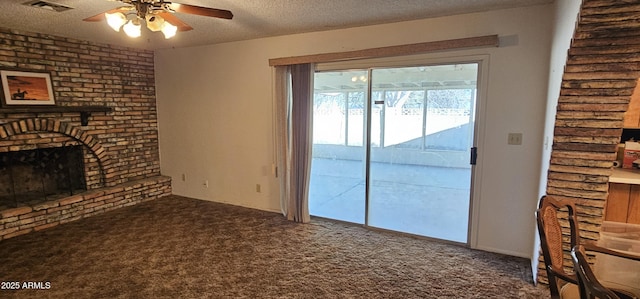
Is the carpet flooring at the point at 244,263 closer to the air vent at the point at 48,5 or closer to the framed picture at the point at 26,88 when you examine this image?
the framed picture at the point at 26,88

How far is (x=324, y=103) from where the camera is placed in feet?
13.0

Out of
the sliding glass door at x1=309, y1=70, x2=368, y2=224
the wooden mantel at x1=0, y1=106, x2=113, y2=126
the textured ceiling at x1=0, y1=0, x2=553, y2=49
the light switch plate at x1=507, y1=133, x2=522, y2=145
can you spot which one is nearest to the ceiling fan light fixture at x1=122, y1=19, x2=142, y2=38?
the textured ceiling at x1=0, y1=0, x2=553, y2=49

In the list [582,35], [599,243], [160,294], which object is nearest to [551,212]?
[599,243]

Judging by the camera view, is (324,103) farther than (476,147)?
Yes

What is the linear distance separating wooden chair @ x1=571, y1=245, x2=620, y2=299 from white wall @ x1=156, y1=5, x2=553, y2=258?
6.26ft

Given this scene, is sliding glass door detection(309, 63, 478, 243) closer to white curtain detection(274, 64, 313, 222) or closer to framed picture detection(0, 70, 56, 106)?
white curtain detection(274, 64, 313, 222)

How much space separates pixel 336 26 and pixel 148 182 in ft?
11.5

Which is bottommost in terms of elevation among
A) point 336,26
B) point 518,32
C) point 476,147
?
point 476,147

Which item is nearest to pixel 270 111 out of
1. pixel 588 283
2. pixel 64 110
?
pixel 64 110

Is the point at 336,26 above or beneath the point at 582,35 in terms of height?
above

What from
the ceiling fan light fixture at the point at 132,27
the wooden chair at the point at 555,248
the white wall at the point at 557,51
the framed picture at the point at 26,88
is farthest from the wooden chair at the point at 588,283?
the framed picture at the point at 26,88

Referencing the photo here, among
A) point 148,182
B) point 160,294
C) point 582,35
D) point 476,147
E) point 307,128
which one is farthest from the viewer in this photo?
point 148,182

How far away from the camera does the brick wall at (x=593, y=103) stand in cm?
171

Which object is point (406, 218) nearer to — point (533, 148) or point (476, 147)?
point (476, 147)
